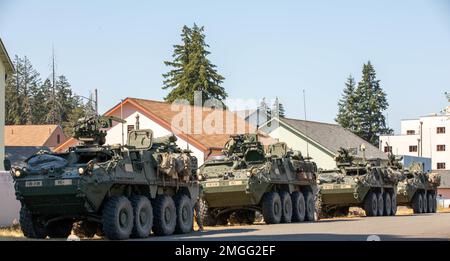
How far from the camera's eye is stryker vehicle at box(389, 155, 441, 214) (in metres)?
42.6

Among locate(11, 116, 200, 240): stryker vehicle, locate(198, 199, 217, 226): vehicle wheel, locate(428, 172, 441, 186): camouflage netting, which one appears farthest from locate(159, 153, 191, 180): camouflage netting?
locate(428, 172, 441, 186): camouflage netting

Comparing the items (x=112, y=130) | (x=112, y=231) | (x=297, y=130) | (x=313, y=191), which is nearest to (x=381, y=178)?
(x=313, y=191)

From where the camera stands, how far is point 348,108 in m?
56.2

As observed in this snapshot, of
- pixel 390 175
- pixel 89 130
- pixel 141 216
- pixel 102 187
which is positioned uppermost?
pixel 89 130

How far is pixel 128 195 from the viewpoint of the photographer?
20.0 meters

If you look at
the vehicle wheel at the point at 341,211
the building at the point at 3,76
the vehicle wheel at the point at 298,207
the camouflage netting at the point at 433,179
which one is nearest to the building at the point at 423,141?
the camouflage netting at the point at 433,179

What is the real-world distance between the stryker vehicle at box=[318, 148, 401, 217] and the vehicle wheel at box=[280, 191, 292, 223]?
5005 millimetres

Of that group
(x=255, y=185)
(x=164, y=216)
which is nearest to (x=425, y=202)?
(x=255, y=185)

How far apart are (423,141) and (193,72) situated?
37140 millimetres

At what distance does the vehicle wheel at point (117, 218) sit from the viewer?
18312 mm

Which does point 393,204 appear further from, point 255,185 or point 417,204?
point 255,185

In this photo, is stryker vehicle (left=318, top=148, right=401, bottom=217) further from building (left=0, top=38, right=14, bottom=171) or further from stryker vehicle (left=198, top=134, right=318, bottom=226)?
building (left=0, top=38, right=14, bottom=171)

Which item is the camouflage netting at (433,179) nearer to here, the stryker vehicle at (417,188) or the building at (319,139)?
the stryker vehicle at (417,188)
